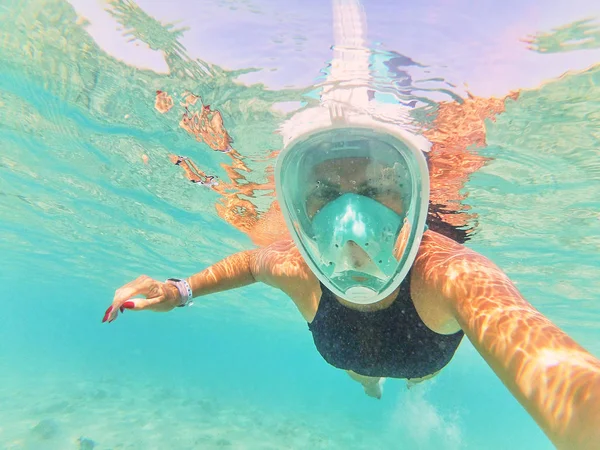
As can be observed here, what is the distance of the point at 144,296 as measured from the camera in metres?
4.09

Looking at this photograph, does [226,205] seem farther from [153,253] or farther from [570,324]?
[570,324]

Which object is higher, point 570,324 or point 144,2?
Result: point 144,2

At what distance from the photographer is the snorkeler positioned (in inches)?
82.8

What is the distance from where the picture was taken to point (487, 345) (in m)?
2.28

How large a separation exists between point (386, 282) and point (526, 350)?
1.17 metres

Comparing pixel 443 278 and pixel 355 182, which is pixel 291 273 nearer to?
pixel 355 182

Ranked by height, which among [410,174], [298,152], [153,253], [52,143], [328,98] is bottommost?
[153,253]

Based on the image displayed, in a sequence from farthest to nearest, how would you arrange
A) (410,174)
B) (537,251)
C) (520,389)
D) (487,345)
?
1. (537,251)
2. (410,174)
3. (487,345)
4. (520,389)

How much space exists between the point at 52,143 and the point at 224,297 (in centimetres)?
2895

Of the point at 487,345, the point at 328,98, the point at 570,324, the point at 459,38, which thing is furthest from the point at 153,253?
the point at 570,324

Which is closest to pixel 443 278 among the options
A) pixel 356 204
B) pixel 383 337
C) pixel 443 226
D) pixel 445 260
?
pixel 445 260

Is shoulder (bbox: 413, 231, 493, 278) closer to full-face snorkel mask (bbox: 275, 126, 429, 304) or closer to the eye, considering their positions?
full-face snorkel mask (bbox: 275, 126, 429, 304)

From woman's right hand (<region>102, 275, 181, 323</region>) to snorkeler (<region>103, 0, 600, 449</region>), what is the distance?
0.04 ft

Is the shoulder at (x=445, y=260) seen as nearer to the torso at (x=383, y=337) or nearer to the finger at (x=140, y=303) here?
the torso at (x=383, y=337)
